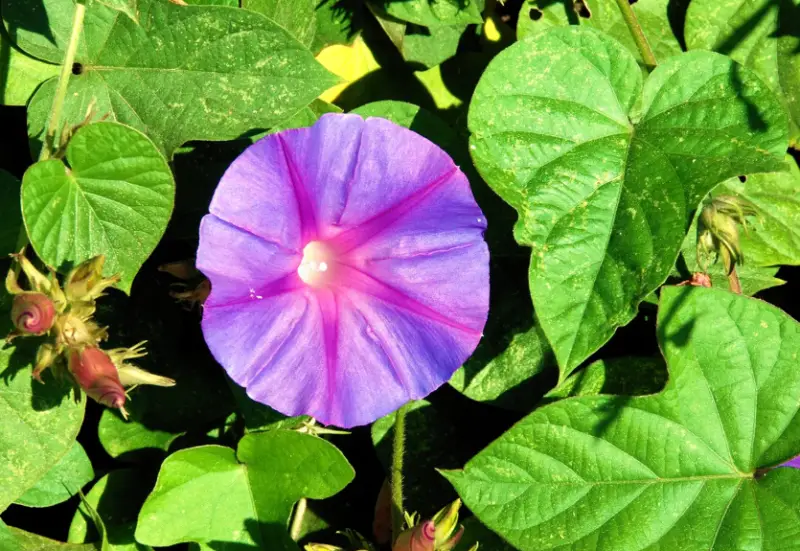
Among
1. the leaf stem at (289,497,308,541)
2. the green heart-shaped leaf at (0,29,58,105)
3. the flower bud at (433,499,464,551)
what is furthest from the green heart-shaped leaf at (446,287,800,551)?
the green heart-shaped leaf at (0,29,58,105)

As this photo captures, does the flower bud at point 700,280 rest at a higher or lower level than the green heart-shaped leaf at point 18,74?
lower

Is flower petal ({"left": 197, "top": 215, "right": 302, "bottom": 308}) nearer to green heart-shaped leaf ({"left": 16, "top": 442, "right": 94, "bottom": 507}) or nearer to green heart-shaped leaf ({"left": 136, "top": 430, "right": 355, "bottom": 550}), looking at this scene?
green heart-shaped leaf ({"left": 136, "top": 430, "right": 355, "bottom": 550})

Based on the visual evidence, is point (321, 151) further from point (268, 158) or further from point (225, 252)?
point (225, 252)

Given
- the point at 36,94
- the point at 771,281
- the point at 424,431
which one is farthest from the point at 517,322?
the point at 36,94

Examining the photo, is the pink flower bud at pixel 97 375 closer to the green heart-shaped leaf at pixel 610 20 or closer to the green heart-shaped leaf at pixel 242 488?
the green heart-shaped leaf at pixel 242 488

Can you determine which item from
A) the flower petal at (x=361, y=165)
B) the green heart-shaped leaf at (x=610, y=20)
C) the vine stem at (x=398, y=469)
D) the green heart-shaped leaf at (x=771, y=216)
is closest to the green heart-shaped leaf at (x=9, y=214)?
the flower petal at (x=361, y=165)
